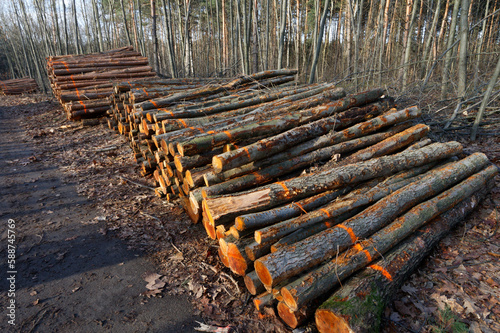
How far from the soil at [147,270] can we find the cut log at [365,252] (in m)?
0.39

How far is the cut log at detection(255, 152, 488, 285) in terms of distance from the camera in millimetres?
2432

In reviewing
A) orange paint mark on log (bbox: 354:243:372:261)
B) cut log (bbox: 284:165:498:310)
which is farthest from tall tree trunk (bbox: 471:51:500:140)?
orange paint mark on log (bbox: 354:243:372:261)

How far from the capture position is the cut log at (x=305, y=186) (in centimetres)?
298

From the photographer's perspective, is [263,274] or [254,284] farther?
[254,284]

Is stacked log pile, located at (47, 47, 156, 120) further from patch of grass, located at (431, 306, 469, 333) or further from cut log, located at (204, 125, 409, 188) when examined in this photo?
patch of grass, located at (431, 306, 469, 333)

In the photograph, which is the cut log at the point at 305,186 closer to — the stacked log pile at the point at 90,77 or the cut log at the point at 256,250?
the cut log at the point at 256,250

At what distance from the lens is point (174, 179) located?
450cm

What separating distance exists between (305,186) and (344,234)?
733 millimetres

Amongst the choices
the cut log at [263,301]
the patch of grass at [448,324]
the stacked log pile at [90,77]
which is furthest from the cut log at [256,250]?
the stacked log pile at [90,77]

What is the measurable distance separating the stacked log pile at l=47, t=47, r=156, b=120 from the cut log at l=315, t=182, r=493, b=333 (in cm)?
997

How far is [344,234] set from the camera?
8.85 ft

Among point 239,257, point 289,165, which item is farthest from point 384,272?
point 289,165

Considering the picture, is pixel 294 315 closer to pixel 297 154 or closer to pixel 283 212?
pixel 283 212

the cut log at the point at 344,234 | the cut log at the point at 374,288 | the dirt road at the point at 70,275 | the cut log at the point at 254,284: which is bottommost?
the dirt road at the point at 70,275
